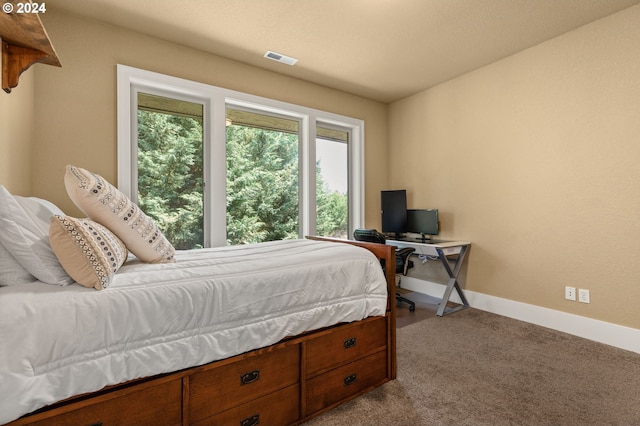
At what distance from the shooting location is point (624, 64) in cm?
252

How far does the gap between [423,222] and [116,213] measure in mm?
3365

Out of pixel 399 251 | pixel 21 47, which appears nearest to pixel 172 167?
pixel 21 47

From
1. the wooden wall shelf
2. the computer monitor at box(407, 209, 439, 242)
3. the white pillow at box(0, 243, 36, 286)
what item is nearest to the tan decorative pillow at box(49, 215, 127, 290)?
the white pillow at box(0, 243, 36, 286)

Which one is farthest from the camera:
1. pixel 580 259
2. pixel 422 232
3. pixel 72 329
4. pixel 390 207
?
pixel 390 207

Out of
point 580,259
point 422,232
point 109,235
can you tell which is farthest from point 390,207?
point 109,235

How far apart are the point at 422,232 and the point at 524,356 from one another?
1.76 metres

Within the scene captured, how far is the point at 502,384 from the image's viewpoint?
6.55 feet

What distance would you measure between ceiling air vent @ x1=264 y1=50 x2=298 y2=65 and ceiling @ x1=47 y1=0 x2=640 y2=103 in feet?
0.19

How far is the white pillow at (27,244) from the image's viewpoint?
1.12 meters

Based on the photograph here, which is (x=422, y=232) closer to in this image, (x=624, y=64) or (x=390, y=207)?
(x=390, y=207)

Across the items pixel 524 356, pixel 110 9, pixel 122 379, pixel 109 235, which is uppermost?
pixel 110 9

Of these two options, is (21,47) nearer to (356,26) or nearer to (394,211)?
(356,26)

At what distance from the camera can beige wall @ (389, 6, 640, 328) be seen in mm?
2523

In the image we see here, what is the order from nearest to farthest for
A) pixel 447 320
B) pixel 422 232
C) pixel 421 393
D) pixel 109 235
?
pixel 109 235
pixel 421 393
pixel 447 320
pixel 422 232
